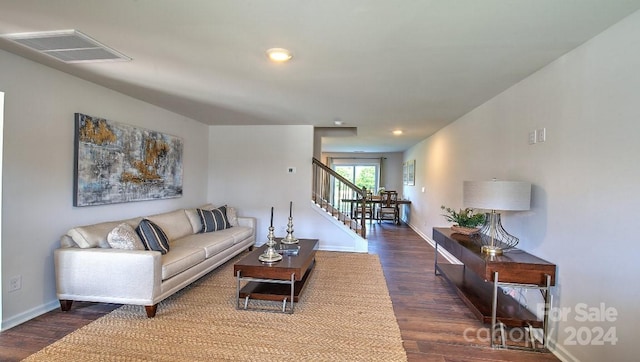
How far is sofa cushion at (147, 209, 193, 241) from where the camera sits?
12.7 ft

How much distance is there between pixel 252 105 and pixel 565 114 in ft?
10.9

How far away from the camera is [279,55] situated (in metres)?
2.33

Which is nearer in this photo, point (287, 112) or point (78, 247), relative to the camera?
point (78, 247)

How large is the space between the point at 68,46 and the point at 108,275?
192 cm

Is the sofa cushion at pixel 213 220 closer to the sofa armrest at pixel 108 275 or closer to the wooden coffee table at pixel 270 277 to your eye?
the wooden coffee table at pixel 270 277

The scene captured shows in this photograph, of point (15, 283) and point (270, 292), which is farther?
point (270, 292)

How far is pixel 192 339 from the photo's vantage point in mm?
2354

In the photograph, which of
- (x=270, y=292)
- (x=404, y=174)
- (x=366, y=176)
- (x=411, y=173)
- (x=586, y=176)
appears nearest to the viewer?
(x=586, y=176)

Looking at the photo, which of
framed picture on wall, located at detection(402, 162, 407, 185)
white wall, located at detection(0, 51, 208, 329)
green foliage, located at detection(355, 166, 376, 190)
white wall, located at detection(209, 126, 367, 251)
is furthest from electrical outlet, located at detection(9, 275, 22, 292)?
green foliage, located at detection(355, 166, 376, 190)

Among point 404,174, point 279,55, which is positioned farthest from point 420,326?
point 404,174

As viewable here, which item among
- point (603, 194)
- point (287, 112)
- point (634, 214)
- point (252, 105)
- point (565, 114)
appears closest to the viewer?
point (634, 214)

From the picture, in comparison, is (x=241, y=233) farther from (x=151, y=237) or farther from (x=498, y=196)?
(x=498, y=196)

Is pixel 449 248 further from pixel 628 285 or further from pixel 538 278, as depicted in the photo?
pixel 628 285

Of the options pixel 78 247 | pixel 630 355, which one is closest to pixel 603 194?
pixel 630 355
